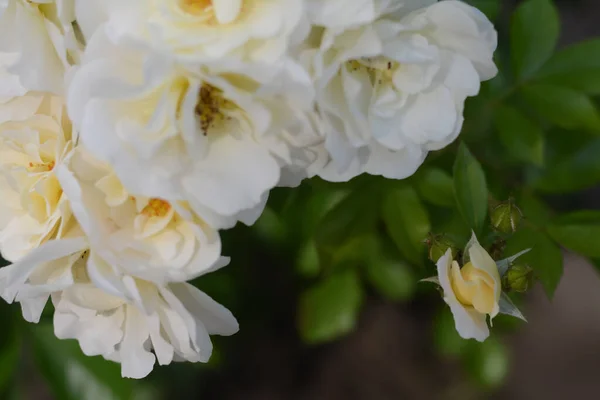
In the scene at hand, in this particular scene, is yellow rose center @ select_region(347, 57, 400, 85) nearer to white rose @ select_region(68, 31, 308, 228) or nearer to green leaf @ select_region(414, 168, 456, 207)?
white rose @ select_region(68, 31, 308, 228)

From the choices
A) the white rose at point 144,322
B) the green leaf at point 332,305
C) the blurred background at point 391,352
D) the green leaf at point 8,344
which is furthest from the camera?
the blurred background at point 391,352

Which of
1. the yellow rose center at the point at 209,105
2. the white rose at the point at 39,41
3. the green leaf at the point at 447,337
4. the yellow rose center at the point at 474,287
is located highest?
the white rose at the point at 39,41

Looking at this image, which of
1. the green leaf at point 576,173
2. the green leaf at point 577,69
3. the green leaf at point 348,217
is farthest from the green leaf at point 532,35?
the green leaf at point 348,217

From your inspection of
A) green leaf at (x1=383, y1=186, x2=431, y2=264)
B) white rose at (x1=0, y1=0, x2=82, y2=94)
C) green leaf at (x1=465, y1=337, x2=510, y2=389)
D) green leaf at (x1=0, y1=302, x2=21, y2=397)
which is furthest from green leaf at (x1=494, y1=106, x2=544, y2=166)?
green leaf at (x1=0, y1=302, x2=21, y2=397)

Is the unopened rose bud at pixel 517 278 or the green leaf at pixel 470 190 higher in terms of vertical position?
the green leaf at pixel 470 190

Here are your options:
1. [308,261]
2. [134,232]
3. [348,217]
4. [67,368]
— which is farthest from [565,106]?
[67,368]

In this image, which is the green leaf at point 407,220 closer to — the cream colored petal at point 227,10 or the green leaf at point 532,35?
the green leaf at point 532,35

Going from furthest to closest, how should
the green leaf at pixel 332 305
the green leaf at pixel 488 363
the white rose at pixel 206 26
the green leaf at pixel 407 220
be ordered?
the green leaf at pixel 488 363 < the green leaf at pixel 332 305 < the green leaf at pixel 407 220 < the white rose at pixel 206 26
